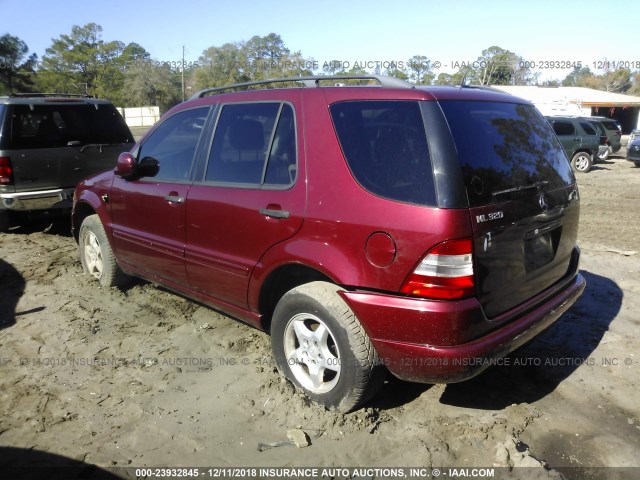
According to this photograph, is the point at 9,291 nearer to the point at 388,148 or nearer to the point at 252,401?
the point at 252,401

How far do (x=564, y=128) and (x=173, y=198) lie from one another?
17.9 m

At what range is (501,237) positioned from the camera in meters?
2.63

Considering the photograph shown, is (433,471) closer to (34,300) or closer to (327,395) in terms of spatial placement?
(327,395)

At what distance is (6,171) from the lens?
662 cm

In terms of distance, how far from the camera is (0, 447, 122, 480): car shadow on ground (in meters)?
2.55

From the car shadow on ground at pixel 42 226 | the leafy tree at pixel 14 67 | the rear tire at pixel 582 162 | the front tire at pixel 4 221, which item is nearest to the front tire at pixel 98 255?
the car shadow on ground at pixel 42 226

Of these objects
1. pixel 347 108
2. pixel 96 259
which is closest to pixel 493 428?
pixel 347 108

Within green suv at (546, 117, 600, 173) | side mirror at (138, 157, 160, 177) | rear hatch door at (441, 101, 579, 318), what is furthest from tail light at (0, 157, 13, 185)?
green suv at (546, 117, 600, 173)

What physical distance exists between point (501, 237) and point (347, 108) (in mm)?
1124

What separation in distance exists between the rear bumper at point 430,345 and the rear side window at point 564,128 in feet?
57.7

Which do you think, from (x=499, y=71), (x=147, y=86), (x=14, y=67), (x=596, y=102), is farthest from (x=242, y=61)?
(x=596, y=102)

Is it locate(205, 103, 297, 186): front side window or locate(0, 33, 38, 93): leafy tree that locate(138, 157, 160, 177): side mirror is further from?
locate(0, 33, 38, 93): leafy tree

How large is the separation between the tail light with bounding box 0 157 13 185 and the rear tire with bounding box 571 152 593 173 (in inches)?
672

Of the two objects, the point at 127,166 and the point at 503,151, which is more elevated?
the point at 503,151
